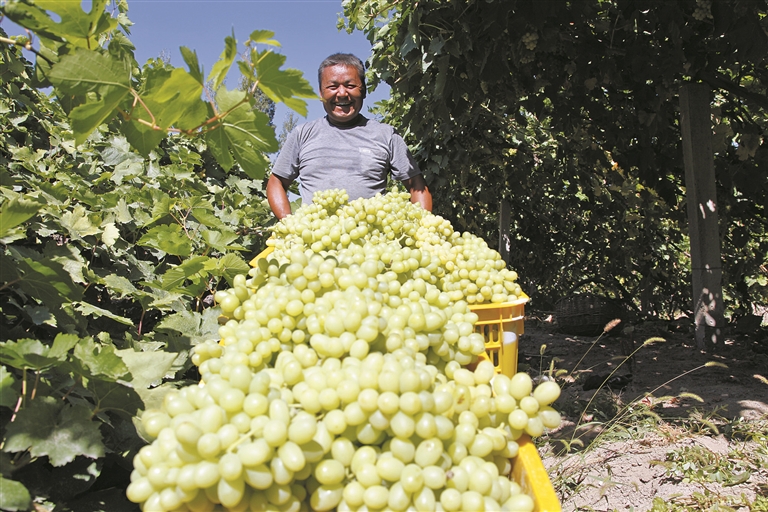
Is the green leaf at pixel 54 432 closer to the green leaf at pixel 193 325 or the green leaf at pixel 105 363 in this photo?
the green leaf at pixel 105 363

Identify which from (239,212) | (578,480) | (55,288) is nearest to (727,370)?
(578,480)

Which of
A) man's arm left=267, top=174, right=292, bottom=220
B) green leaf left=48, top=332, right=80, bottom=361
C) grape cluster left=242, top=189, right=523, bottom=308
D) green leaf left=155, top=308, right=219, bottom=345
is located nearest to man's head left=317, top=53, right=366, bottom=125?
man's arm left=267, top=174, right=292, bottom=220

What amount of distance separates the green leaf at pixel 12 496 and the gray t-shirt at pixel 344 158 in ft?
5.98

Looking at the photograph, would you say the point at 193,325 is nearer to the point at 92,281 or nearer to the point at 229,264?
the point at 229,264

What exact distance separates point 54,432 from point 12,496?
16cm

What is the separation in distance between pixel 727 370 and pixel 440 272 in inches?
130

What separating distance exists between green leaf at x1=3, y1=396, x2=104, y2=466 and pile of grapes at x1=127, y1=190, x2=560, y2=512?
157 millimetres

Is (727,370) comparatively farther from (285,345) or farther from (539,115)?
(285,345)

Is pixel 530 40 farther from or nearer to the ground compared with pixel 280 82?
farther from the ground

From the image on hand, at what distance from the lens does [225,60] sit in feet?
2.90

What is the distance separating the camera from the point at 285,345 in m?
0.98

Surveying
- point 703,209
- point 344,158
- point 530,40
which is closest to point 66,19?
point 344,158

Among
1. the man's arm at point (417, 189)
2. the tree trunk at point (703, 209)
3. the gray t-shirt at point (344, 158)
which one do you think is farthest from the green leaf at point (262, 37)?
the tree trunk at point (703, 209)

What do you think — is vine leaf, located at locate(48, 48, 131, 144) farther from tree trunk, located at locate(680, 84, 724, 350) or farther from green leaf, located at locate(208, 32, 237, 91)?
tree trunk, located at locate(680, 84, 724, 350)
